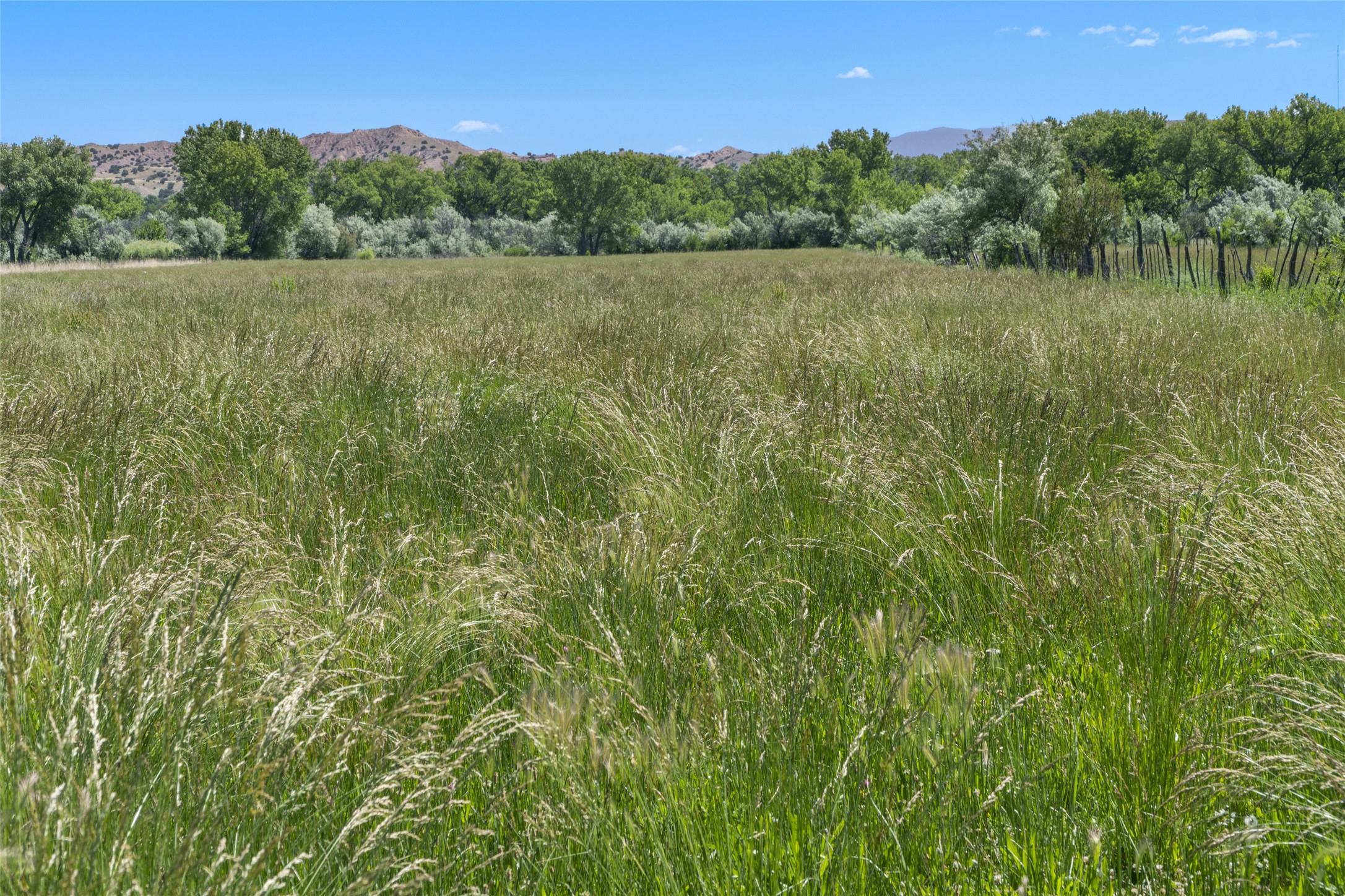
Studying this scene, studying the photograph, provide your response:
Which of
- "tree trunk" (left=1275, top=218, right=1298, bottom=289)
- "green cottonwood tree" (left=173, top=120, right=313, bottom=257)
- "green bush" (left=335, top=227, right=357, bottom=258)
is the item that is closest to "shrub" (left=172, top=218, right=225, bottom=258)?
"green cottonwood tree" (left=173, top=120, right=313, bottom=257)

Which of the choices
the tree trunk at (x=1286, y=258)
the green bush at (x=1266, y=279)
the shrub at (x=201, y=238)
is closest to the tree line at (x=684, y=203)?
the shrub at (x=201, y=238)

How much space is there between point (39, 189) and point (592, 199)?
159ft

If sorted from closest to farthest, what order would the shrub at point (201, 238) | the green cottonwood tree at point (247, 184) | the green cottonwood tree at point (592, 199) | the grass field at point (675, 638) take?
1. the grass field at point (675, 638)
2. the shrub at point (201, 238)
3. the green cottonwood tree at point (247, 184)
4. the green cottonwood tree at point (592, 199)

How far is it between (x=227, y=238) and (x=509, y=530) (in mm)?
73696

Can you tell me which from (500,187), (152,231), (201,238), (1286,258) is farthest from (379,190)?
(1286,258)

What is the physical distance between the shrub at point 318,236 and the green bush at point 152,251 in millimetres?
9858

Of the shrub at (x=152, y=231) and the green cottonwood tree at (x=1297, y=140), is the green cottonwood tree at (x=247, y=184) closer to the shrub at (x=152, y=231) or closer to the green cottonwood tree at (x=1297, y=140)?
the shrub at (x=152, y=231)

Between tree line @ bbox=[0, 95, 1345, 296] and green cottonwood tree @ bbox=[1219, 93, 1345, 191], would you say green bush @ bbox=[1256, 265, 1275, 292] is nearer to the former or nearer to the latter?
tree line @ bbox=[0, 95, 1345, 296]

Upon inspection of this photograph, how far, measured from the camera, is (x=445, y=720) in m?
1.88

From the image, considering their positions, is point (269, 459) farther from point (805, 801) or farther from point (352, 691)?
point (805, 801)

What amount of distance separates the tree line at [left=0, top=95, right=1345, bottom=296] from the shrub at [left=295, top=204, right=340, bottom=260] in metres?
0.17

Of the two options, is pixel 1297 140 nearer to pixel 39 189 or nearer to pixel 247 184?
pixel 247 184

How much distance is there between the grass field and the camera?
4.29ft

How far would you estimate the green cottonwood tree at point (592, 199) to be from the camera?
8456 centimetres
